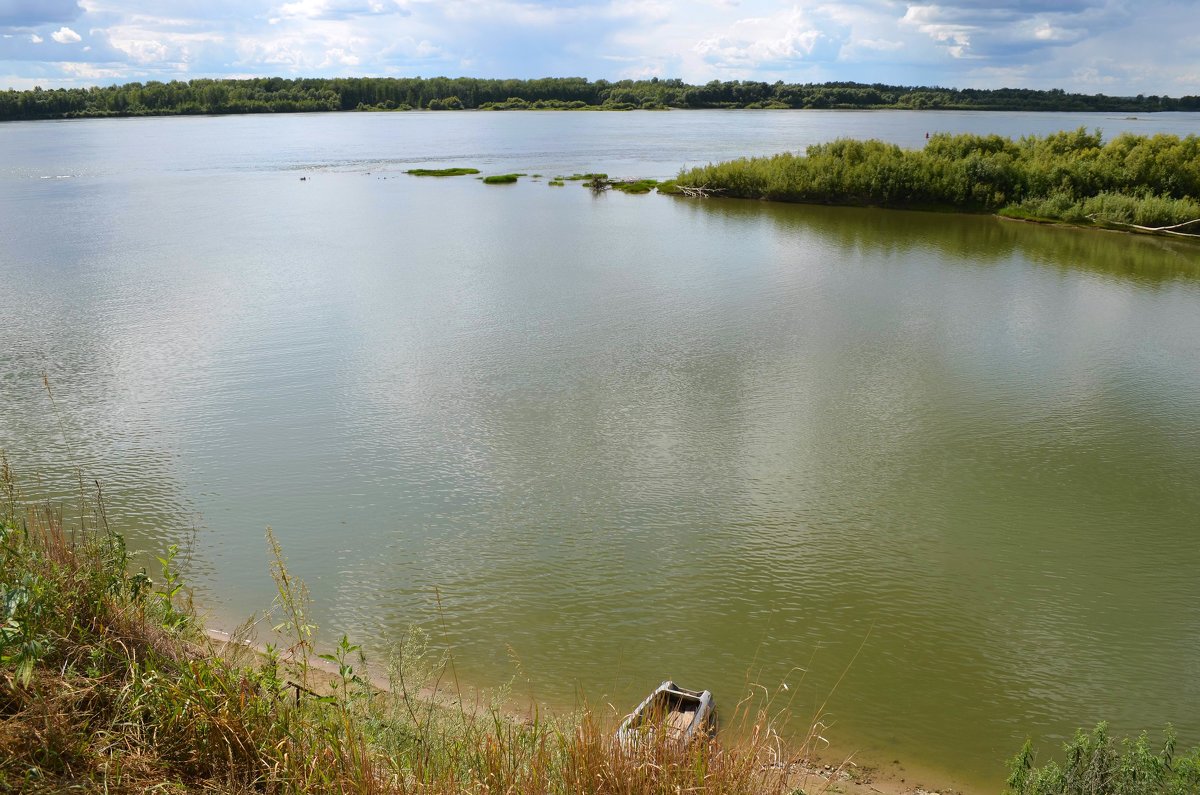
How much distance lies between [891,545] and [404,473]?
5533 millimetres

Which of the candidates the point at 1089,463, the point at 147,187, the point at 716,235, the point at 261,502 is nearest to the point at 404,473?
the point at 261,502

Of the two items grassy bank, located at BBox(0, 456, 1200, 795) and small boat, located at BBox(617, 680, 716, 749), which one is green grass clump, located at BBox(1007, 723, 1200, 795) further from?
small boat, located at BBox(617, 680, 716, 749)

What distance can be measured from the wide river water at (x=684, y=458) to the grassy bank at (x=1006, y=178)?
543 cm

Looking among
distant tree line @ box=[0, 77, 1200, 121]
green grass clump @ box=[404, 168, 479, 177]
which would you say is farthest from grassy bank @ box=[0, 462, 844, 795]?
distant tree line @ box=[0, 77, 1200, 121]

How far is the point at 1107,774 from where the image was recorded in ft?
15.8

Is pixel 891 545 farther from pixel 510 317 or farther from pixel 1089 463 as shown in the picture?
pixel 510 317

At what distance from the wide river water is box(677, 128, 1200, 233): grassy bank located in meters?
5.43

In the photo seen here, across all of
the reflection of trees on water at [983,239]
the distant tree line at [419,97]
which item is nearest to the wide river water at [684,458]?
the reflection of trees on water at [983,239]

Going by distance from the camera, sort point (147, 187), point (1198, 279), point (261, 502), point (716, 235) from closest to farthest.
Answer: point (261, 502) → point (1198, 279) → point (716, 235) → point (147, 187)

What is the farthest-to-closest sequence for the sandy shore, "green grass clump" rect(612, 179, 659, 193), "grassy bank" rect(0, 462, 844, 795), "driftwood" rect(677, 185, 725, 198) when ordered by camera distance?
"green grass clump" rect(612, 179, 659, 193)
"driftwood" rect(677, 185, 725, 198)
the sandy shore
"grassy bank" rect(0, 462, 844, 795)

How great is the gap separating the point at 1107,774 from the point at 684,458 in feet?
19.9

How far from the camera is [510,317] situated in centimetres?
1689

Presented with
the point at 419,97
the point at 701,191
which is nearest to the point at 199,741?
the point at 701,191

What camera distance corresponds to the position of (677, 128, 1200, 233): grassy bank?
92.8ft
